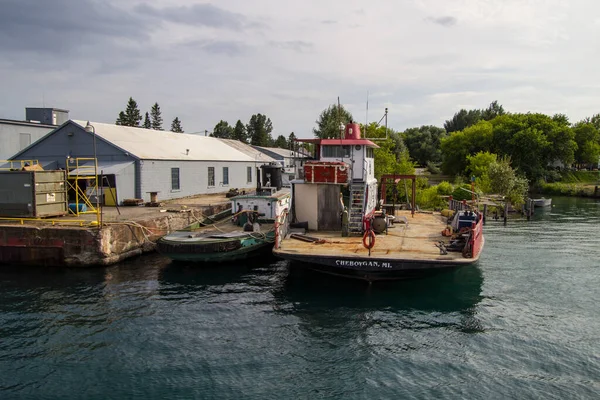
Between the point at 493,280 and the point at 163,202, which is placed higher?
the point at 163,202

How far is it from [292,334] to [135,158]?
68.1 ft

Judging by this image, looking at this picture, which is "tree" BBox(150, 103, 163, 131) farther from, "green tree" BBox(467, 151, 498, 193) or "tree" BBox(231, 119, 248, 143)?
"green tree" BBox(467, 151, 498, 193)

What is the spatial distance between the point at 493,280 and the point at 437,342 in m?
7.60

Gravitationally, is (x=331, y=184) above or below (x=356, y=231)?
above

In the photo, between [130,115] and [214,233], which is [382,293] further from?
[130,115]

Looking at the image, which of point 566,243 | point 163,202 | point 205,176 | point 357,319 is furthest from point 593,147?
point 357,319

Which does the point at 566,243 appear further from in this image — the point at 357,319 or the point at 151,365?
the point at 151,365

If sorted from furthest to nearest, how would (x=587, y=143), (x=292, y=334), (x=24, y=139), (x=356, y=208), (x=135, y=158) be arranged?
(x=587, y=143), (x=24, y=139), (x=135, y=158), (x=356, y=208), (x=292, y=334)

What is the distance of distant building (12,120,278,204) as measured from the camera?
29.6 m

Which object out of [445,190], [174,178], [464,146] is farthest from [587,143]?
[174,178]

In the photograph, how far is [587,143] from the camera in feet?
273

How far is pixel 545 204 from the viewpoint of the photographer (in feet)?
170

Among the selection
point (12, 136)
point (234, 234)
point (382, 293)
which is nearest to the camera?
point (382, 293)

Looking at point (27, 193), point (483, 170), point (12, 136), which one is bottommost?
point (27, 193)
